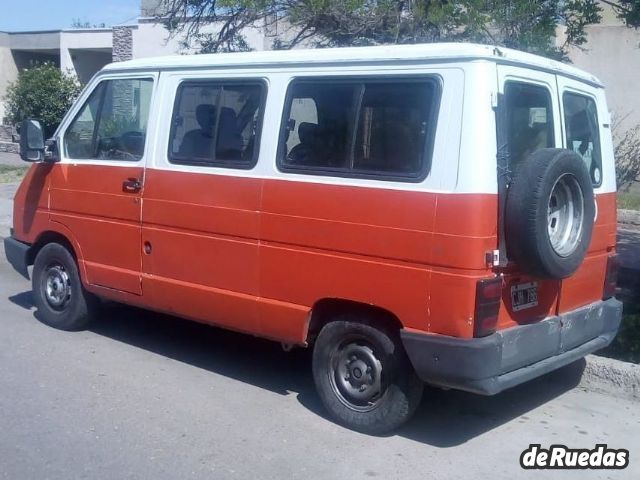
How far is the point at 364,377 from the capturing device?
5.75m

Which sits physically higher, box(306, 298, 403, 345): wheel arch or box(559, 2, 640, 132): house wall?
box(559, 2, 640, 132): house wall

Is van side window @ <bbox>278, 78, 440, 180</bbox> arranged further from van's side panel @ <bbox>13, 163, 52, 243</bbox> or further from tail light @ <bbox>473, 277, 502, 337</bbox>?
van's side panel @ <bbox>13, 163, 52, 243</bbox>

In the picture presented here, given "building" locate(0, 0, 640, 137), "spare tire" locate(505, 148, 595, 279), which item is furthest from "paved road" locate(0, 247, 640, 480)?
"building" locate(0, 0, 640, 137)

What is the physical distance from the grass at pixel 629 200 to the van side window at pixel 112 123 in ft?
37.3

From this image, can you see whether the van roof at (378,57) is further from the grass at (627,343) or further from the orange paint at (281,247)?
the grass at (627,343)

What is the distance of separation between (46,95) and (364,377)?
2077 centimetres

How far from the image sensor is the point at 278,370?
23.4ft

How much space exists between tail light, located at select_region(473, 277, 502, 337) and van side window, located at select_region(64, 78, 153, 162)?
3.08m

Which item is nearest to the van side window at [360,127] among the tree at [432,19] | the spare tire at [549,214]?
the spare tire at [549,214]

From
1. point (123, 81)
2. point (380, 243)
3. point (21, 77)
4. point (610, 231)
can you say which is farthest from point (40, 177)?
point (21, 77)

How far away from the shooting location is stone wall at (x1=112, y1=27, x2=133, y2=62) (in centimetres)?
2464

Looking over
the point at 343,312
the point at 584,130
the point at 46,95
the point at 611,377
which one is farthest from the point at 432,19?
the point at 46,95

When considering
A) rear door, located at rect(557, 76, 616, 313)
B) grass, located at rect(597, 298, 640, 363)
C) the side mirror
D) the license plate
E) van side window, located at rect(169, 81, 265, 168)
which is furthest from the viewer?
the side mirror

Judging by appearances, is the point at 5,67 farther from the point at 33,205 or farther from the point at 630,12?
the point at 630,12
